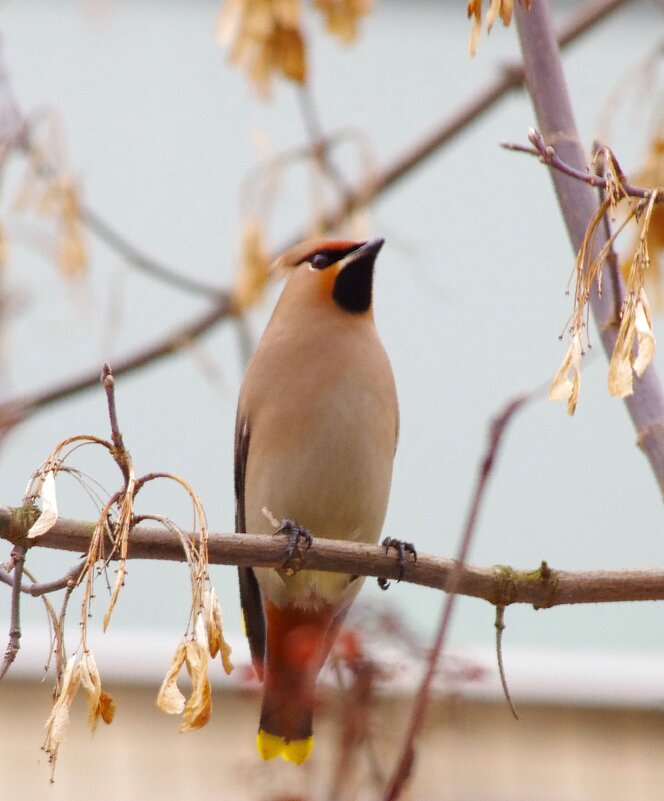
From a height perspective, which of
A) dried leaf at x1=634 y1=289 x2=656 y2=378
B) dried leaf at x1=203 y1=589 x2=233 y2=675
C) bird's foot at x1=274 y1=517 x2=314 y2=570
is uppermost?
dried leaf at x1=634 y1=289 x2=656 y2=378

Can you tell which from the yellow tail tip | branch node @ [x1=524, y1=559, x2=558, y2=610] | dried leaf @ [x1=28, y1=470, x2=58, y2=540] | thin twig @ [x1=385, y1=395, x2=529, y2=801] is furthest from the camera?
branch node @ [x1=524, y1=559, x2=558, y2=610]

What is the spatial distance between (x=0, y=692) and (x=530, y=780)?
2.76 metres

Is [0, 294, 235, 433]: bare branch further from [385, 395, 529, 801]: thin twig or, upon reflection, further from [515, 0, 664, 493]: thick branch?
[385, 395, 529, 801]: thin twig

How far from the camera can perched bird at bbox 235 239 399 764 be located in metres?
3.92

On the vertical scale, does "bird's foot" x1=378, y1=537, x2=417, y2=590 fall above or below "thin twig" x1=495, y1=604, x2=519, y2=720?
above

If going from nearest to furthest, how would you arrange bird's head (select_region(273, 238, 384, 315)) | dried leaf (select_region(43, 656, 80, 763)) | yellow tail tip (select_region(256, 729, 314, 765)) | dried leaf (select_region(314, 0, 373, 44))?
dried leaf (select_region(43, 656, 80, 763)) < yellow tail tip (select_region(256, 729, 314, 765)) < dried leaf (select_region(314, 0, 373, 44)) < bird's head (select_region(273, 238, 384, 315))

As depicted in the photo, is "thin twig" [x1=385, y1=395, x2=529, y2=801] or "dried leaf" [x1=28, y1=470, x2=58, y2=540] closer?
"thin twig" [x1=385, y1=395, x2=529, y2=801]

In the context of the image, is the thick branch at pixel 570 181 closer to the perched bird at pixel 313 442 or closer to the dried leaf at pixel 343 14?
the dried leaf at pixel 343 14

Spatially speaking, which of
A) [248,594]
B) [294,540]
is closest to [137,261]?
[248,594]

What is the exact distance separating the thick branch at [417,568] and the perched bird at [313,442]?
37.3 inches

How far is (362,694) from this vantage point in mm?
1963

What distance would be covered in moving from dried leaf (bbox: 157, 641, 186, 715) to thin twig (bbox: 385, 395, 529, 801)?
0.76 metres

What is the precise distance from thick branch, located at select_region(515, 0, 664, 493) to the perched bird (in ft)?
3.41

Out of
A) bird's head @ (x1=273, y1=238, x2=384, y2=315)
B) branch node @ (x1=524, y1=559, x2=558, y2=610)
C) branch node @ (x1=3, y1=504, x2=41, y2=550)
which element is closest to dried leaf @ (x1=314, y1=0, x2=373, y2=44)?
bird's head @ (x1=273, y1=238, x2=384, y2=315)
